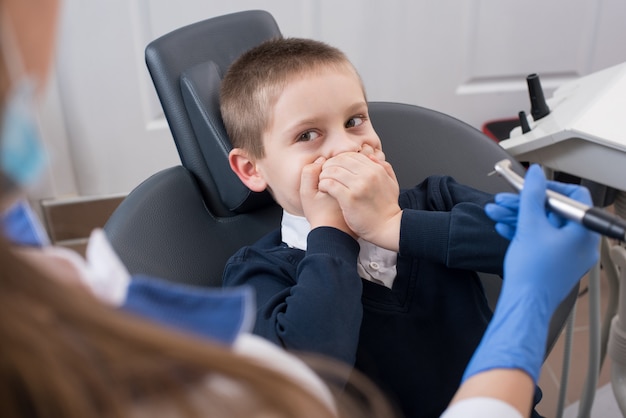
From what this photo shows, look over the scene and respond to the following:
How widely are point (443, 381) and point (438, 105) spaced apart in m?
1.38

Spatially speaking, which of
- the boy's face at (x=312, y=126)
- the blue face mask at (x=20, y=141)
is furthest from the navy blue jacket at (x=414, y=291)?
the blue face mask at (x=20, y=141)

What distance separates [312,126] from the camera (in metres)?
0.97

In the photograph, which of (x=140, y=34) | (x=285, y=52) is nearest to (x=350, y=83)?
(x=285, y=52)

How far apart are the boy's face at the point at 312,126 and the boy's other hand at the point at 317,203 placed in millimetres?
21

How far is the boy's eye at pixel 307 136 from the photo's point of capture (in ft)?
3.23

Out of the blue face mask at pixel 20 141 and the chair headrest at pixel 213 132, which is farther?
the chair headrest at pixel 213 132

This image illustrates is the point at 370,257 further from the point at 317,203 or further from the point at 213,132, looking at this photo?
the point at 213,132

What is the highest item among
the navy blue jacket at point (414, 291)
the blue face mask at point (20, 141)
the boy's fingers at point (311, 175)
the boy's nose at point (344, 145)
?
the blue face mask at point (20, 141)

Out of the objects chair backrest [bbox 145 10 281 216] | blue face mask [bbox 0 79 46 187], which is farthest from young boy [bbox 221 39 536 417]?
blue face mask [bbox 0 79 46 187]

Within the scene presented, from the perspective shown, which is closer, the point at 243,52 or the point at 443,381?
the point at 443,381

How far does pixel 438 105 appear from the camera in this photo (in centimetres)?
218

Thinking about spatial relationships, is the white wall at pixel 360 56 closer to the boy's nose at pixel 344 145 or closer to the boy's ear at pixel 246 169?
the boy's ear at pixel 246 169

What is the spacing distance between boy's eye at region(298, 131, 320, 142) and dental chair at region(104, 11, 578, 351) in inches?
7.5

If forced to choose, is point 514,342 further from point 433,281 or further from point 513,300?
point 433,281
